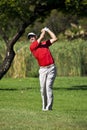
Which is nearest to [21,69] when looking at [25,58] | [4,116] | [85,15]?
[25,58]

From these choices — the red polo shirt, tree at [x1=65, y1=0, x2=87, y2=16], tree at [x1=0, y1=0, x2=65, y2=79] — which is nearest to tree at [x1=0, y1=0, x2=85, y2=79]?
tree at [x1=0, y1=0, x2=65, y2=79]

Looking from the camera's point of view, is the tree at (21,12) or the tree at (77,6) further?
the tree at (77,6)

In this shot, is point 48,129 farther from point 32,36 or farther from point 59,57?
point 59,57

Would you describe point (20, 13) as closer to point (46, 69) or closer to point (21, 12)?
point (21, 12)

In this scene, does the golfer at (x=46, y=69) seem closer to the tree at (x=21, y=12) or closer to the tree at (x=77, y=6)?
the tree at (x=21, y=12)

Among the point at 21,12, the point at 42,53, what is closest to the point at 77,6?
the point at 21,12

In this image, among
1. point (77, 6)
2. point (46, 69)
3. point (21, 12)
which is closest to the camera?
point (46, 69)

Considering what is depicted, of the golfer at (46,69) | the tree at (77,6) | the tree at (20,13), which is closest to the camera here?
the golfer at (46,69)

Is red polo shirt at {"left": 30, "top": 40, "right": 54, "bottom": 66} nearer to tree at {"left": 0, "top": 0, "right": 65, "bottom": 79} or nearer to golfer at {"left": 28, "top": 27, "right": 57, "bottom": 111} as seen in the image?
golfer at {"left": 28, "top": 27, "right": 57, "bottom": 111}

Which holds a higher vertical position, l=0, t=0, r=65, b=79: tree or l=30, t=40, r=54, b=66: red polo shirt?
l=30, t=40, r=54, b=66: red polo shirt

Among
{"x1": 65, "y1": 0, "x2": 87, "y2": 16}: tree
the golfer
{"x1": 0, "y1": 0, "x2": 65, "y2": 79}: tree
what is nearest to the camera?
the golfer

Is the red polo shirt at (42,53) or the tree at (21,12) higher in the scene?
the red polo shirt at (42,53)

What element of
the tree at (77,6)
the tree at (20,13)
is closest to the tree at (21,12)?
the tree at (20,13)

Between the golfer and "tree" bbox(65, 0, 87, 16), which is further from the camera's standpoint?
"tree" bbox(65, 0, 87, 16)
